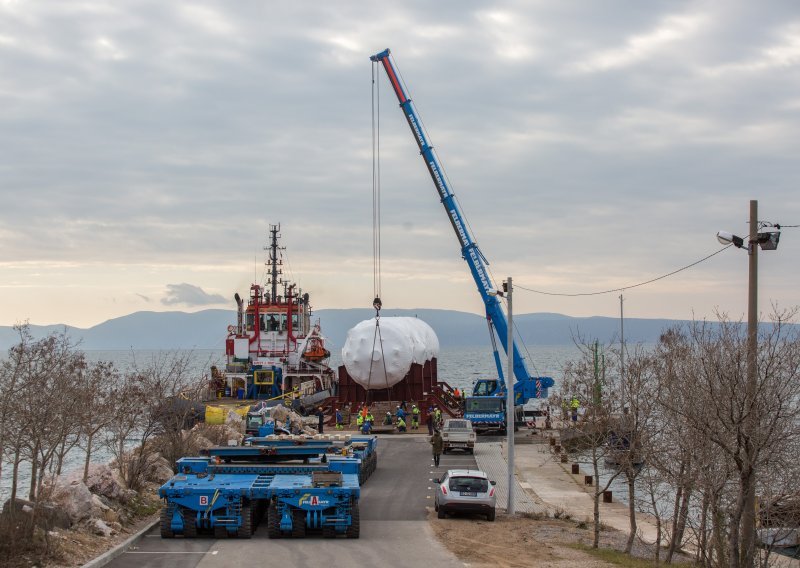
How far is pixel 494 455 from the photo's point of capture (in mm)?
40719

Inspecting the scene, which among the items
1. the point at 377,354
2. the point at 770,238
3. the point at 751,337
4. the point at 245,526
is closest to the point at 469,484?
the point at 245,526

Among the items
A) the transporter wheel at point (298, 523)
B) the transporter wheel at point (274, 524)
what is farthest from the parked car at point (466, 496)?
the transporter wheel at point (274, 524)

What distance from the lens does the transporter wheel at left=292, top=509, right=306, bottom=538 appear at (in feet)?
72.0

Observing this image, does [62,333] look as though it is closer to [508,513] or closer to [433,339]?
[508,513]

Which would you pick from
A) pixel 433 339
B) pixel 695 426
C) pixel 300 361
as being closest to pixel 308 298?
pixel 300 361

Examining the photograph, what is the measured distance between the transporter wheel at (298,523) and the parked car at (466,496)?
449cm

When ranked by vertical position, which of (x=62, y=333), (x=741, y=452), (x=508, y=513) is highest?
(x=62, y=333)

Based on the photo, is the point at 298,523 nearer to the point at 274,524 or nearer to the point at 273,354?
the point at 274,524

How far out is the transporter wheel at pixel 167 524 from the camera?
21828 millimetres

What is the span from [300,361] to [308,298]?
5.78 m

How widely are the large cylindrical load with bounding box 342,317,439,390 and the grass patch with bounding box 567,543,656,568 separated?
30988 mm

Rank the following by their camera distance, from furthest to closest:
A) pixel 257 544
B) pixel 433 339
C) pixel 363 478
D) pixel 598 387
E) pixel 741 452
Answer: 1. pixel 433 339
2. pixel 363 478
3. pixel 598 387
4. pixel 257 544
5. pixel 741 452

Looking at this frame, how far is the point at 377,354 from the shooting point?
174ft

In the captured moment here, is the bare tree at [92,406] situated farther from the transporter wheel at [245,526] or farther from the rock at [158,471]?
the transporter wheel at [245,526]
